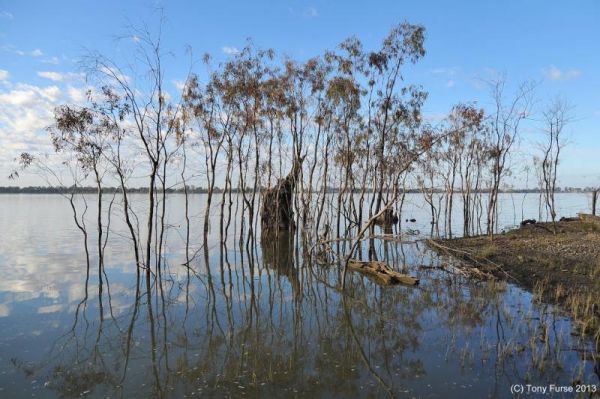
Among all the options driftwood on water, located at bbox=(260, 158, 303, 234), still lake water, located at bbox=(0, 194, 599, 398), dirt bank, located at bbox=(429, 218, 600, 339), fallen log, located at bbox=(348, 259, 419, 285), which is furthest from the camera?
driftwood on water, located at bbox=(260, 158, 303, 234)

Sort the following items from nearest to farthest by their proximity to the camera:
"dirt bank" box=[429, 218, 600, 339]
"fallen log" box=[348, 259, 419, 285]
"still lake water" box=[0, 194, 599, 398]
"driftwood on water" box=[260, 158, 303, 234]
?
"still lake water" box=[0, 194, 599, 398] < "dirt bank" box=[429, 218, 600, 339] < "fallen log" box=[348, 259, 419, 285] < "driftwood on water" box=[260, 158, 303, 234]

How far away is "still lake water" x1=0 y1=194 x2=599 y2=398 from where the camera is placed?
7.11 m

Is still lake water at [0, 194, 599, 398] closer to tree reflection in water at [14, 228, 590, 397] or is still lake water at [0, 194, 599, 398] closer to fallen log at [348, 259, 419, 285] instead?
tree reflection in water at [14, 228, 590, 397]

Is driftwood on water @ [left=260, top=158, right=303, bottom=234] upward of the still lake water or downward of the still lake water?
upward

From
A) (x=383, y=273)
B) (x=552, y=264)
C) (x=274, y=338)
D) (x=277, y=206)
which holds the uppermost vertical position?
(x=277, y=206)

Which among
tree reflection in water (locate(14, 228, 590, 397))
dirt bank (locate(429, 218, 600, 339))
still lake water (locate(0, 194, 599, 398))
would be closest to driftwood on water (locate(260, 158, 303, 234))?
dirt bank (locate(429, 218, 600, 339))

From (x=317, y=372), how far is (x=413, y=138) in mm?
22337

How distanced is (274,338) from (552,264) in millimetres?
11176

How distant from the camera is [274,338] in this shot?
9453 mm

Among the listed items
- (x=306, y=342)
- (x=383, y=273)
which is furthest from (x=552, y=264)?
(x=306, y=342)

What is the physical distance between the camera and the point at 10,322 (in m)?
10.8

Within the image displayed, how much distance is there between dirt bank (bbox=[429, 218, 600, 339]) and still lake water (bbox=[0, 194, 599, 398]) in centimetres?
61

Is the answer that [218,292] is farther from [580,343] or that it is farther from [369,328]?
[580,343]

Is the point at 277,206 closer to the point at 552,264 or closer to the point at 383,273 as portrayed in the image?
the point at 383,273
